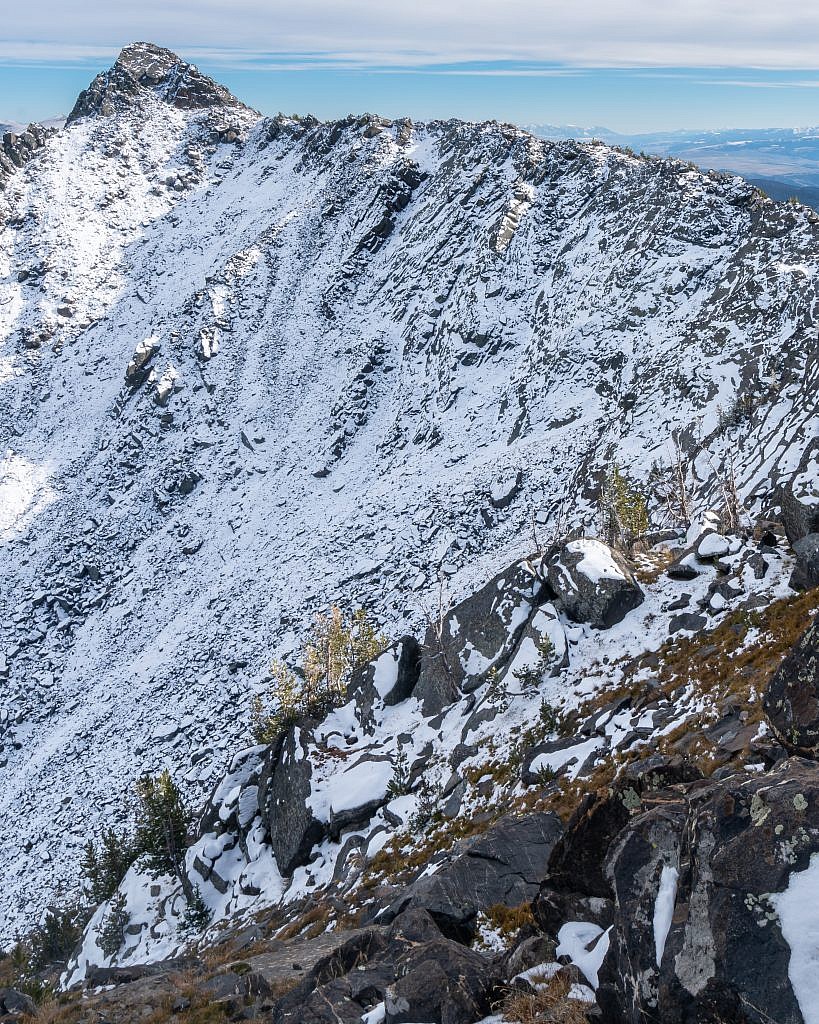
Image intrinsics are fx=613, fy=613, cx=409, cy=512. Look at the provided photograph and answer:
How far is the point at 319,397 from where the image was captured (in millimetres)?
83688

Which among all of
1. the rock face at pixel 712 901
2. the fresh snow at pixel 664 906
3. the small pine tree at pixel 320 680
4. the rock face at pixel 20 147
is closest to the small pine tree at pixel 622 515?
the small pine tree at pixel 320 680

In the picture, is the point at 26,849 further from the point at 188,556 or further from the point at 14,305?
the point at 14,305

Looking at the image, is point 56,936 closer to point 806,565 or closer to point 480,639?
point 480,639

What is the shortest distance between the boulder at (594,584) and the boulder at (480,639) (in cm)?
208

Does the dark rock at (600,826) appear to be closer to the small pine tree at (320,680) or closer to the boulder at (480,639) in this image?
the boulder at (480,639)

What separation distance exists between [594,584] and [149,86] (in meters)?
175

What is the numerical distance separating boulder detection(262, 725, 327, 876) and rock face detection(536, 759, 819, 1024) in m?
23.2

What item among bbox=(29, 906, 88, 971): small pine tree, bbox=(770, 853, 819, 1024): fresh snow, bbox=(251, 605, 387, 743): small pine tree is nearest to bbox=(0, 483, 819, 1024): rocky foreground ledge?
bbox=(770, 853, 819, 1024): fresh snow

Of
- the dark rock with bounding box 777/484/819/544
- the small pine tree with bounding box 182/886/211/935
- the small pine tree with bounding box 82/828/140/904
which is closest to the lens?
the dark rock with bounding box 777/484/819/544

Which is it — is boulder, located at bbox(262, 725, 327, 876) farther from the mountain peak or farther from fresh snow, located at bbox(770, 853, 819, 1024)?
the mountain peak

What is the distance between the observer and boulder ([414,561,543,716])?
29.7 metres

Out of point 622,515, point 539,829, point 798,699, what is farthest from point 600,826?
point 622,515

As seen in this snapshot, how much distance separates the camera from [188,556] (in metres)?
72.1

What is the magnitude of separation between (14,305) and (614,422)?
103 meters
